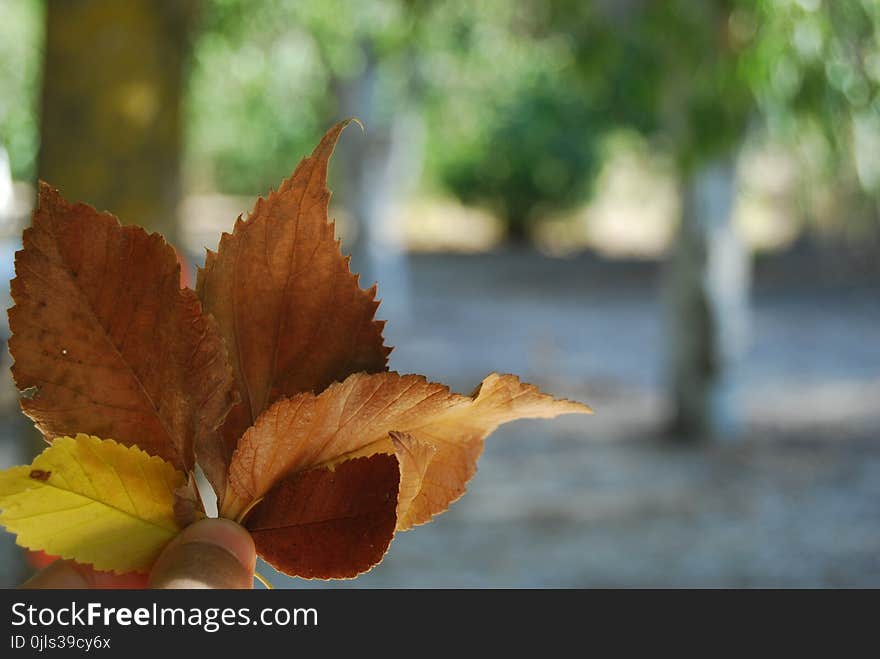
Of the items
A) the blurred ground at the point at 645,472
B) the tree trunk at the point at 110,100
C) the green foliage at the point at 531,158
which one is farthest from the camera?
the green foliage at the point at 531,158

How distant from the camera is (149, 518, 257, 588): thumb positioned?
68 centimetres

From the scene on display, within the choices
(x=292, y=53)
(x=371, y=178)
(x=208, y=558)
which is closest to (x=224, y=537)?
(x=208, y=558)

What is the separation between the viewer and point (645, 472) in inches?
312

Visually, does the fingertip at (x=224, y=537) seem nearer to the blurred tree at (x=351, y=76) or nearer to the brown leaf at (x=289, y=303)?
the brown leaf at (x=289, y=303)

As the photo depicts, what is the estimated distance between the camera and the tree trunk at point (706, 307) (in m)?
7.81

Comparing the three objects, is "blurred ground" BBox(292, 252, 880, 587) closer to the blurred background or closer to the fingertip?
the blurred background

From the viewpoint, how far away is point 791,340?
506 inches

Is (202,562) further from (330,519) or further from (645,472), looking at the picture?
(645,472)

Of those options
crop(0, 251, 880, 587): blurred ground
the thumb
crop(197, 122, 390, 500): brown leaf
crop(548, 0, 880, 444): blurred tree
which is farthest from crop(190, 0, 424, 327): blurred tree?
the thumb

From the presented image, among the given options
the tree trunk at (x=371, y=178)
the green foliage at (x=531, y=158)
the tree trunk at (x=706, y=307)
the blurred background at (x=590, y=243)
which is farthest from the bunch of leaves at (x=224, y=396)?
the green foliage at (x=531, y=158)

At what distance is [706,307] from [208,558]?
299 inches

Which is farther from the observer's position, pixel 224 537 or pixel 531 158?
pixel 531 158
